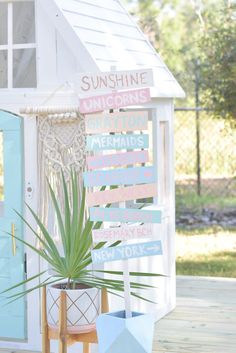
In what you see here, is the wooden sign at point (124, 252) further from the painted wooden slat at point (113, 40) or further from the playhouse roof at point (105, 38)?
the painted wooden slat at point (113, 40)

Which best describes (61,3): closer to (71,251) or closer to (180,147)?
(71,251)

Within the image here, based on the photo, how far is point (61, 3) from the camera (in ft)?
22.2

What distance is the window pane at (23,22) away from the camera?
6887mm

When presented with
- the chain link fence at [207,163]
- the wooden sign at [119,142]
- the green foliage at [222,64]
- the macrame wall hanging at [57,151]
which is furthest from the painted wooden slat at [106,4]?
the chain link fence at [207,163]

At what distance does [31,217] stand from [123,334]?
5.32 ft

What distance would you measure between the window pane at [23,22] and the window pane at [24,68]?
0.09 meters

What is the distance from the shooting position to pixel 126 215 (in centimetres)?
546

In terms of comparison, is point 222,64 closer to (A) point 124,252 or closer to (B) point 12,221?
(B) point 12,221

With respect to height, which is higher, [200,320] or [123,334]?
[123,334]

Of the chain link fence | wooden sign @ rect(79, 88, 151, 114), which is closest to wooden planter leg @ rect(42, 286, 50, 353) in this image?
wooden sign @ rect(79, 88, 151, 114)

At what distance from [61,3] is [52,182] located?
1321mm

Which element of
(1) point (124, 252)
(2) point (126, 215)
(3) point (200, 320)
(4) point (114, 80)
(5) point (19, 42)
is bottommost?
(3) point (200, 320)

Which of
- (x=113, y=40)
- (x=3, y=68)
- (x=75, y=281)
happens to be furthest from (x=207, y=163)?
(x=75, y=281)

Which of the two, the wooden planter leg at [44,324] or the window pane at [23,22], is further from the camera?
the window pane at [23,22]
